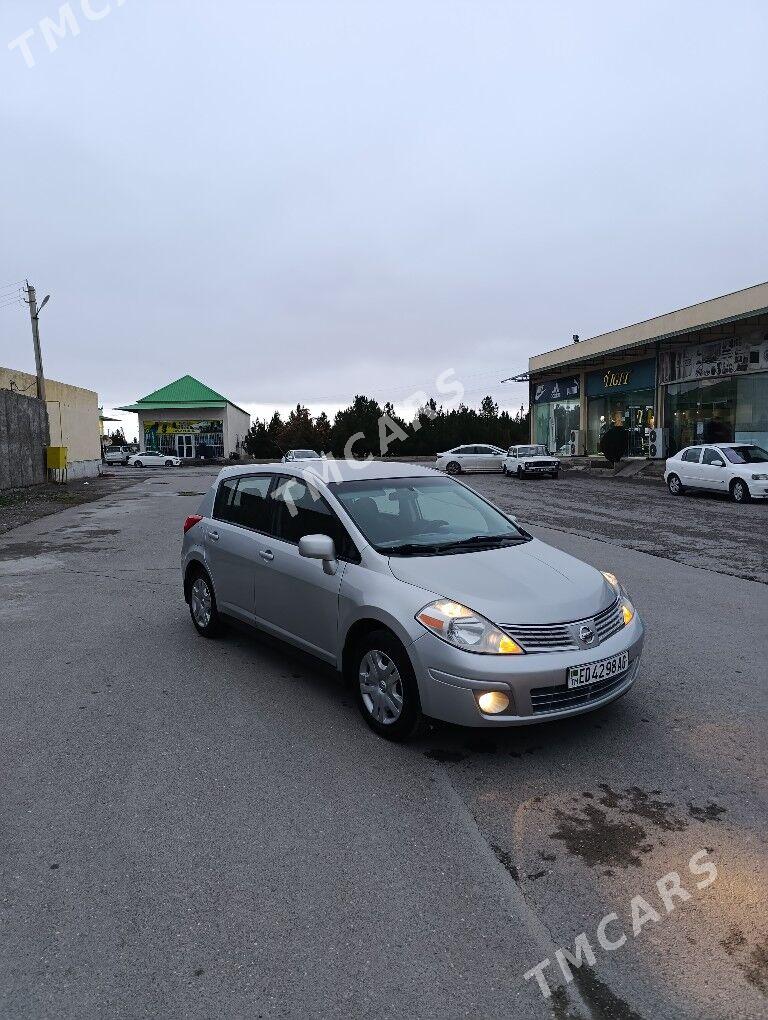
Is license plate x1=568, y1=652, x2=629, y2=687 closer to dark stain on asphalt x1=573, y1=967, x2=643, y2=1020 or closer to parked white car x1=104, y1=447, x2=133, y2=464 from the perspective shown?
dark stain on asphalt x1=573, y1=967, x2=643, y2=1020

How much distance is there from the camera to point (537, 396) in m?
46.2

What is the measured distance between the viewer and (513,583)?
14.0 feet

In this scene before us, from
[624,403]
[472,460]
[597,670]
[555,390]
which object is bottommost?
[472,460]

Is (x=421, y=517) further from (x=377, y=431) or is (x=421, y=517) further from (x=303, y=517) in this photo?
(x=377, y=431)

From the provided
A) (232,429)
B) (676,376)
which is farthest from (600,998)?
(232,429)

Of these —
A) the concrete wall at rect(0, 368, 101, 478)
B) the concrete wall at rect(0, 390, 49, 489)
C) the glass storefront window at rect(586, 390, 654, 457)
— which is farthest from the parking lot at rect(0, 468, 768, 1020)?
the glass storefront window at rect(586, 390, 654, 457)

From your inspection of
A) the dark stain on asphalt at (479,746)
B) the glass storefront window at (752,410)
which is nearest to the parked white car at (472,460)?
the glass storefront window at (752,410)

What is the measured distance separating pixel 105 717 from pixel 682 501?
17861 millimetres

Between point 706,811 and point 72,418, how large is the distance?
36810mm

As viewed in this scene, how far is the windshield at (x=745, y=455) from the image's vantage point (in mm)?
19344

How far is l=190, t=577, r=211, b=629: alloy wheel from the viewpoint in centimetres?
641

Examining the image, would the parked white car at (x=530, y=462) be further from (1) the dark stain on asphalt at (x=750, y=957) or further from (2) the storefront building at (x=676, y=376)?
(1) the dark stain on asphalt at (x=750, y=957)

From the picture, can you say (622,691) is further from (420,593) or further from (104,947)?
(104,947)

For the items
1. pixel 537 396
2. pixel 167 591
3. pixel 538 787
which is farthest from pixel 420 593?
pixel 537 396
